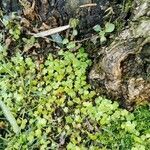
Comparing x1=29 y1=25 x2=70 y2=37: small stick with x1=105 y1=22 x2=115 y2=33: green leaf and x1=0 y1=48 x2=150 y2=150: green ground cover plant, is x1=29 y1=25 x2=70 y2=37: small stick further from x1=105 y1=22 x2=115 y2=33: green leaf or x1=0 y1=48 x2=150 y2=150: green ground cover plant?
x1=105 y1=22 x2=115 y2=33: green leaf

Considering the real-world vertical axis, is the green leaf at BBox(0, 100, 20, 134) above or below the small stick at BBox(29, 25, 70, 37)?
below

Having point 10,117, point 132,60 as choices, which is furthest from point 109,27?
point 10,117

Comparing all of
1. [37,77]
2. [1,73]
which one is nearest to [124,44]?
[37,77]

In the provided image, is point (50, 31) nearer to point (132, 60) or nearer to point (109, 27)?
Result: point (109, 27)

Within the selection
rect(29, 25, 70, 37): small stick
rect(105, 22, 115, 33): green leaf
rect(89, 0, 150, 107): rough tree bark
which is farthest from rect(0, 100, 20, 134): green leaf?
rect(105, 22, 115, 33): green leaf

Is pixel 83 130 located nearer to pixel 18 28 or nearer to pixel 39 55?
pixel 39 55

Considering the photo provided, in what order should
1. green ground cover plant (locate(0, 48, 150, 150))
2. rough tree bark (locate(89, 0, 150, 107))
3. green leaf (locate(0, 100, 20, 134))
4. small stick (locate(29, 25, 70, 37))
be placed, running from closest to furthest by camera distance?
rough tree bark (locate(89, 0, 150, 107))
green ground cover plant (locate(0, 48, 150, 150))
green leaf (locate(0, 100, 20, 134))
small stick (locate(29, 25, 70, 37))
